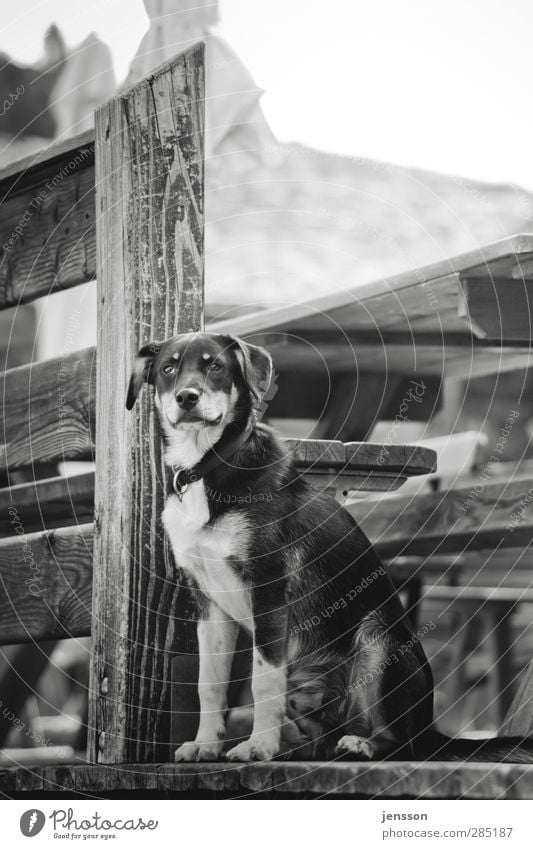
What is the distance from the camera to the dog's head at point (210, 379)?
272cm

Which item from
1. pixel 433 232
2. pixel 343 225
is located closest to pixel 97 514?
pixel 343 225

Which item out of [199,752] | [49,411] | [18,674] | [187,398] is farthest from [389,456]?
[18,674]

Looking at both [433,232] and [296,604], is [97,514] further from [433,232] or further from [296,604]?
[433,232]

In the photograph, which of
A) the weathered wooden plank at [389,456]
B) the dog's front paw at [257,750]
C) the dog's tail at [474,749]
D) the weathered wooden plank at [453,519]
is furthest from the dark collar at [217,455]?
the weathered wooden plank at [453,519]

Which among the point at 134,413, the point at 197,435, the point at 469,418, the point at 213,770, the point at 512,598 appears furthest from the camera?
the point at 512,598

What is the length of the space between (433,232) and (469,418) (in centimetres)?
160

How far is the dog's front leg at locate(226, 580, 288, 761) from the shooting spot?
2650 millimetres

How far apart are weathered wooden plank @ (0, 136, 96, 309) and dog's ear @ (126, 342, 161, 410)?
584 mm

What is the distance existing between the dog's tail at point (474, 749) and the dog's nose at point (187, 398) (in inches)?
37.4

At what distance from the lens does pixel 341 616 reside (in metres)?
2.79

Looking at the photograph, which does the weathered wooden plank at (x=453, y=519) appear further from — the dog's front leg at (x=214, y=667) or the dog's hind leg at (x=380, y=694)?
Answer: the dog's front leg at (x=214, y=667)

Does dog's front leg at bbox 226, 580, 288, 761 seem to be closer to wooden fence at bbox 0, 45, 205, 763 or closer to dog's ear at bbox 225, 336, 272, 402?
wooden fence at bbox 0, 45, 205, 763

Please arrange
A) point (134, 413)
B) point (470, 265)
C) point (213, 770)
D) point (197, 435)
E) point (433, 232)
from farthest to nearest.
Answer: point (433, 232) → point (470, 265) → point (134, 413) → point (197, 435) → point (213, 770)
